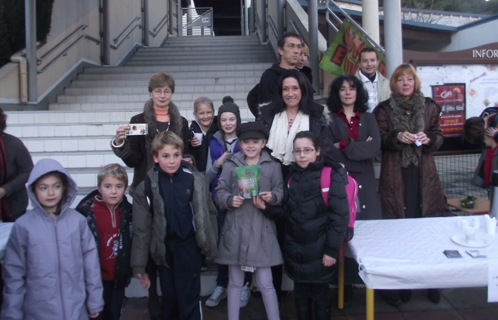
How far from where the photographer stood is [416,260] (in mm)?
2463

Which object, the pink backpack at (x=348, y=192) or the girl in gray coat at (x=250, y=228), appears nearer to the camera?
the pink backpack at (x=348, y=192)

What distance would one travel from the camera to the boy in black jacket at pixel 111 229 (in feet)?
8.88

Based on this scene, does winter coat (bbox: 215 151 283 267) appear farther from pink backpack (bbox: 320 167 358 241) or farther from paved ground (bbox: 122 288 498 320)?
paved ground (bbox: 122 288 498 320)

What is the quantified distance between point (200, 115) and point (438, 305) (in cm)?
248

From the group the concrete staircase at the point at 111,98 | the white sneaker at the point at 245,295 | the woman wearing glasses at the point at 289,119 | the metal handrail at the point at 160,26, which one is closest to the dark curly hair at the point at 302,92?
the woman wearing glasses at the point at 289,119

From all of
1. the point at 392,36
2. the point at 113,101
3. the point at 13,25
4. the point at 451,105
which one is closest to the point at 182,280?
the point at 392,36

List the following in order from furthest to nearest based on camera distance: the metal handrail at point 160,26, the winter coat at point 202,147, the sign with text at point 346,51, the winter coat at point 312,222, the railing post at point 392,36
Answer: the metal handrail at point 160,26, the sign with text at point 346,51, the railing post at point 392,36, the winter coat at point 202,147, the winter coat at point 312,222

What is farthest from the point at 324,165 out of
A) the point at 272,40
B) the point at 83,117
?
the point at 272,40

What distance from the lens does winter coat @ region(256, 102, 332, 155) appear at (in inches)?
124

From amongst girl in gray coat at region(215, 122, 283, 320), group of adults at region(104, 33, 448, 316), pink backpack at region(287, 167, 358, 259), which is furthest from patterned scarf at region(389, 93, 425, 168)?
girl in gray coat at region(215, 122, 283, 320)

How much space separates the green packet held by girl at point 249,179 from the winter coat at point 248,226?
21cm

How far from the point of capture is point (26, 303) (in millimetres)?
2359

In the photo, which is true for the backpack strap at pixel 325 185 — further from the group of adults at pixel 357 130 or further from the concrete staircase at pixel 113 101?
the concrete staircase at pixel 113 101

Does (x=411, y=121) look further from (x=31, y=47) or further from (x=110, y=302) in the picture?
(x=31, y=47)
